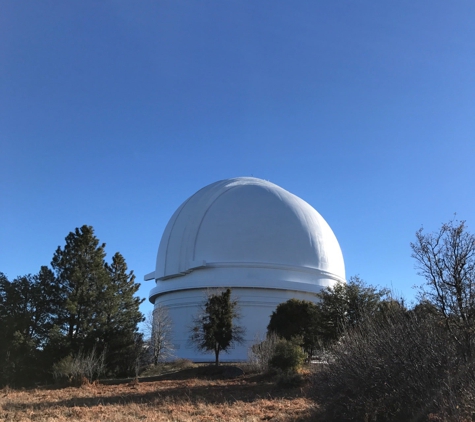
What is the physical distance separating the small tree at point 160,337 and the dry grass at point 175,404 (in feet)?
40.1

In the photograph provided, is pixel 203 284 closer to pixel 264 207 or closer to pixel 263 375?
pixel 264 207

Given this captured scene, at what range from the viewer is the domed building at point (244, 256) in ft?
116

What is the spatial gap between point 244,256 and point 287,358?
1796cm

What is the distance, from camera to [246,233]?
37.5m

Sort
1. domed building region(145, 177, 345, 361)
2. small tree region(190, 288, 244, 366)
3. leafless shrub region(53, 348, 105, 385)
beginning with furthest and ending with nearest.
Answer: domed building region(145, 177, 345, 361), small tree region(190, 288, 244, 366), leafless shrub region(53, 348, 105, 385)

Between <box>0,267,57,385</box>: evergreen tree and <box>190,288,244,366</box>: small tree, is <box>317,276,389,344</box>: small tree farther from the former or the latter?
<box>0,267,57,385</box>: evergreen tree

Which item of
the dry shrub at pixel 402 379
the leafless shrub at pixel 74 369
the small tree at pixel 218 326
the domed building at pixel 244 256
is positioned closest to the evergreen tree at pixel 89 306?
the leafless shrub at pixel 74 369

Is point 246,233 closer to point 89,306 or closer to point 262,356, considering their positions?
point 89,306

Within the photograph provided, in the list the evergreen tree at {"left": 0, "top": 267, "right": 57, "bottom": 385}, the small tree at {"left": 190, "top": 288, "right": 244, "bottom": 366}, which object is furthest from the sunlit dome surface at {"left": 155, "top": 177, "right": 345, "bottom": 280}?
the evergreen tree at {"left": 0, "top": 267, "right": 57, "bottom": 385}

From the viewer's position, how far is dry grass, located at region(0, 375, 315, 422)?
10.9 metres

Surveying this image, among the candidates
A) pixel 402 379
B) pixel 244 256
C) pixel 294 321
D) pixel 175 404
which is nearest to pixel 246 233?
pixel 244 256

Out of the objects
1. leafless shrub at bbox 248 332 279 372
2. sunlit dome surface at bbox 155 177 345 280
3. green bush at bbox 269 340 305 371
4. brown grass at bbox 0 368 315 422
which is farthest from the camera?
sunlit dome surface at bbox 155 177 345 280

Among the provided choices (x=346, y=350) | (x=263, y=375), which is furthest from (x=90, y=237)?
(x=346, y=350)

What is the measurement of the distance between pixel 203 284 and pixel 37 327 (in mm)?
13363
